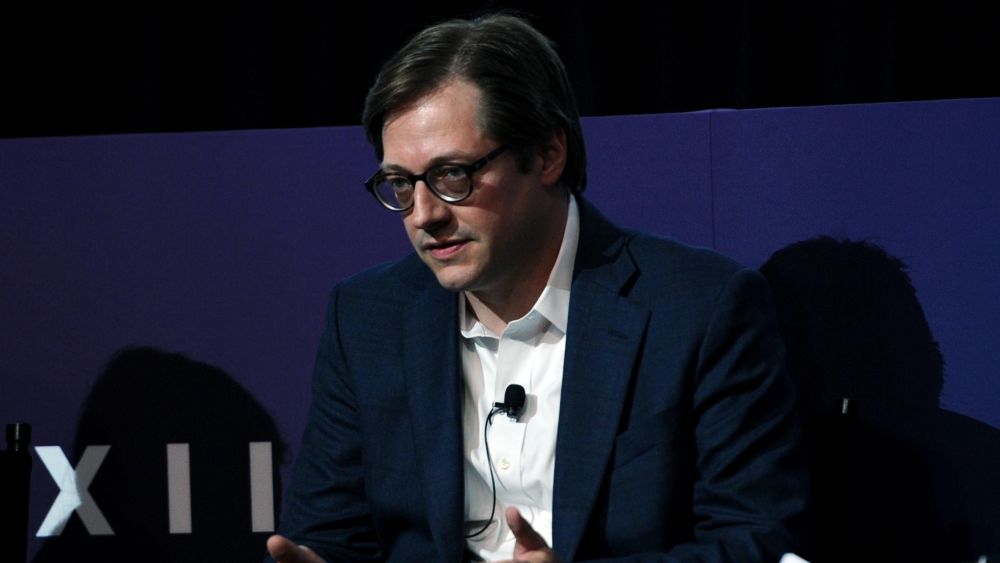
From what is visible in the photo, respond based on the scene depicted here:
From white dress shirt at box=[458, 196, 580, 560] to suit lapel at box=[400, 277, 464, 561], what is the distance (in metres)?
0.05

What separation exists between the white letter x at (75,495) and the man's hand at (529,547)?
4.09ft

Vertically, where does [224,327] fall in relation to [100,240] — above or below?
below

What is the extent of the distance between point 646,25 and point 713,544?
207 centimetres

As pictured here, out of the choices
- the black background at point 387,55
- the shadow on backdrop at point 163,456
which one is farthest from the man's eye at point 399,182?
the black background at point 387,55

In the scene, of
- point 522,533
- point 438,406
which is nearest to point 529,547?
point 522,533

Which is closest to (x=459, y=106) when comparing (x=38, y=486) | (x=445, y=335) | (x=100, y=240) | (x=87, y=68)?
(x=445, y=335)

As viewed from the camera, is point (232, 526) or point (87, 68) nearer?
point (232, 526)

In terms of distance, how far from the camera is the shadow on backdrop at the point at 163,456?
8.56 ft

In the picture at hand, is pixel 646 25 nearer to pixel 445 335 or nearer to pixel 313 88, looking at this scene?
pixel 313 88

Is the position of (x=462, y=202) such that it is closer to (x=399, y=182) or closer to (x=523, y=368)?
(x=399, y=182)

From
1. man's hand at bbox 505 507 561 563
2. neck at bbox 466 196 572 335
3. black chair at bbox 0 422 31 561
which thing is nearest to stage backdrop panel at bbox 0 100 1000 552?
black chair at bbox 0 422 31 561

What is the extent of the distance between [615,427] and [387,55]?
6.45 ft

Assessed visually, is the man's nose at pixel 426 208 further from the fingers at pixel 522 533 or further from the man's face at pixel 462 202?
the fingers at pixel 522 533

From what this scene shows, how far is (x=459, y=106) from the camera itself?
202 centimetres
